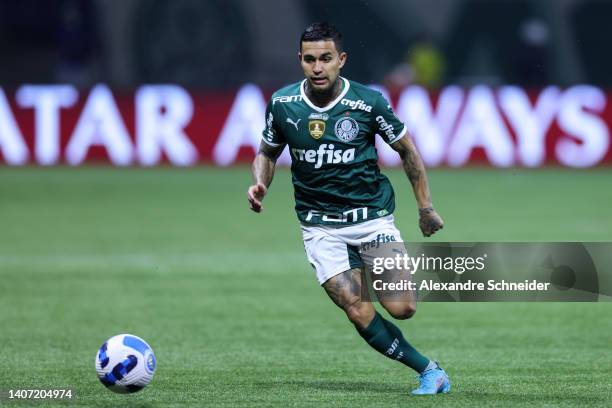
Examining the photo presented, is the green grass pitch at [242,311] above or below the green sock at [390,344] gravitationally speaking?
below

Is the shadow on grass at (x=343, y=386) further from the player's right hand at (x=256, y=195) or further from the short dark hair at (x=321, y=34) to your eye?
the short dark hair at (x=321, y=34)

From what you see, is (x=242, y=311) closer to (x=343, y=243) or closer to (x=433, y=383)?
(x=343, y=243)

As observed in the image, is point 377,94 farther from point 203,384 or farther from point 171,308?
point 171,308

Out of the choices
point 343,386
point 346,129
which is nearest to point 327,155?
point 346,129

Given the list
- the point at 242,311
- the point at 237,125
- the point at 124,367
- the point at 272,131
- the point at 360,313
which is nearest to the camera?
the point at 124,367

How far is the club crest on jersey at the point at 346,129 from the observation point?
831cm

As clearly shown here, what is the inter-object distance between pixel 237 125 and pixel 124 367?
1753cm

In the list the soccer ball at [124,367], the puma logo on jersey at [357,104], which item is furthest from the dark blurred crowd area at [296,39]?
the soccer ball at [124,367]

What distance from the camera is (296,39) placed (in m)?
30.7

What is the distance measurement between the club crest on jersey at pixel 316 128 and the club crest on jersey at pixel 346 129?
0.09m

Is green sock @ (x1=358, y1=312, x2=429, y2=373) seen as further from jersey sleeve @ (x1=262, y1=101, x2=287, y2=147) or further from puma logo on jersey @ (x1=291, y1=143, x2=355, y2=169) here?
jersey sleeve @ (x1=262, y1=101, x2=287, y2=147)

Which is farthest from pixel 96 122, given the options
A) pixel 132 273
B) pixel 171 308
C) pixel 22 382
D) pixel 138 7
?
pixel 22 382

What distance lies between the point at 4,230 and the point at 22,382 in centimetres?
948

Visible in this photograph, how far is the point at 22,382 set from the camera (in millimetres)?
8523
